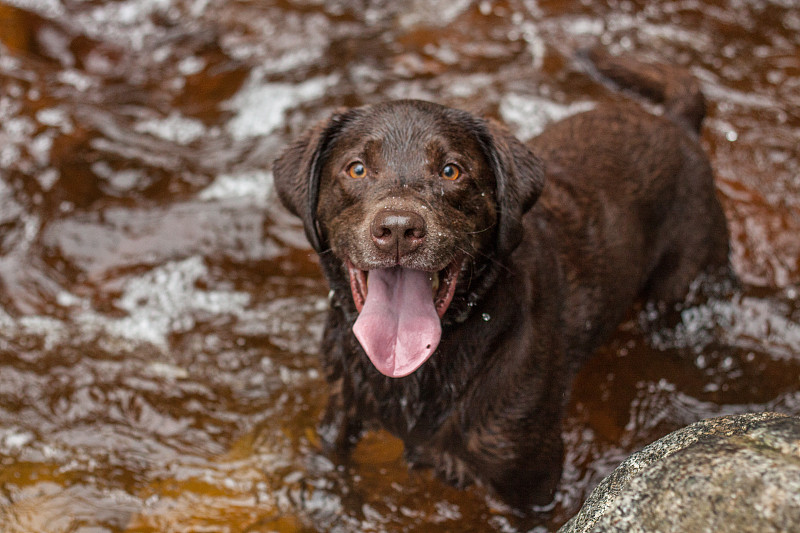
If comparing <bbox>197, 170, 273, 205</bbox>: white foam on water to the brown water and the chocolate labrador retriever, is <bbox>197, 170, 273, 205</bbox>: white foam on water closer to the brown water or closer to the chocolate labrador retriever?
the brown water

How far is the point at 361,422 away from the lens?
3600mm

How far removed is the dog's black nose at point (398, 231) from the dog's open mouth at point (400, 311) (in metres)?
0.29

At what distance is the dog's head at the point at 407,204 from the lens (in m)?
2.76

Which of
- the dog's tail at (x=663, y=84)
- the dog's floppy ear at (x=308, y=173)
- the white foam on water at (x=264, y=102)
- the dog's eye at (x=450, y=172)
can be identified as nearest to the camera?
the dog's eye at (x=450, y=172)

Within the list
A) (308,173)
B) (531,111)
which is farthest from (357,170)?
(531,111)

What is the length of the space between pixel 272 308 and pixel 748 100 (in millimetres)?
4484

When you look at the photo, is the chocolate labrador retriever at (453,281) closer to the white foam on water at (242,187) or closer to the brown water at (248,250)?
the brown water at (248,250)

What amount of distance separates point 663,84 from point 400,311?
110 inches

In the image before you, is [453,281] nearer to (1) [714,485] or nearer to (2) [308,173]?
(2) [308,173]

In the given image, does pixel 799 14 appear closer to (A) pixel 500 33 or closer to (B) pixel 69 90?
(A) pixel 500 33

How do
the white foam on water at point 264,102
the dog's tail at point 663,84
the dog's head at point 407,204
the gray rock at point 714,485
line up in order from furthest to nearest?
the white foam on water at point 264,102 < the dog's tail at point 663,84 < the dog's head at point 407,204 < the gray rock at point 714,485

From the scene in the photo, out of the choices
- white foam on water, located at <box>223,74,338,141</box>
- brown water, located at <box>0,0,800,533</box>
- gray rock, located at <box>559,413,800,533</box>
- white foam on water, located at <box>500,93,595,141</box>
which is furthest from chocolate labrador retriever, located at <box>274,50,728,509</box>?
white foam on water, located at <box>223,74,338,141</box>

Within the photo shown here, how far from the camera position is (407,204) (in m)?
2.76

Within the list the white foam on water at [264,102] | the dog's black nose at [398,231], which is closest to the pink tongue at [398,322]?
the dog's black nose at [398,231]
